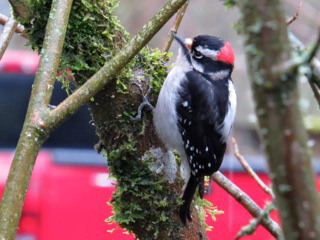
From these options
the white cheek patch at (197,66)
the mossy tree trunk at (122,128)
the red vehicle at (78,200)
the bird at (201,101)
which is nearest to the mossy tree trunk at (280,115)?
the mossy tree trunk at (122,128)

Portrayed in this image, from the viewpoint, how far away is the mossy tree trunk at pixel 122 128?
6.48ft

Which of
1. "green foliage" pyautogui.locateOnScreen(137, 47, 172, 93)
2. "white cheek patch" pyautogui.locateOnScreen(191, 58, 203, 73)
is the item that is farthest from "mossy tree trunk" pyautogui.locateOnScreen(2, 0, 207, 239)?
"white cheek patch" pyautogui.locateOnScreen(191, 58, 203, 73)

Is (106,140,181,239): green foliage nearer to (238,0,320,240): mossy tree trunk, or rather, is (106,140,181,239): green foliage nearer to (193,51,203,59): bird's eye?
(193,51,203,59): bird's eye

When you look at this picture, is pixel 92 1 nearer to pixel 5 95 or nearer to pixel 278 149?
pixel 278 149

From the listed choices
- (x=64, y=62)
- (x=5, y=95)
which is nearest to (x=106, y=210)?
(x=5, y=95)

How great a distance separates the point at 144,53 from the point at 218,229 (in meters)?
3.53

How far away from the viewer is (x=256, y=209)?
1.85 m

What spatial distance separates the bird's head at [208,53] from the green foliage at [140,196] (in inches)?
32.7

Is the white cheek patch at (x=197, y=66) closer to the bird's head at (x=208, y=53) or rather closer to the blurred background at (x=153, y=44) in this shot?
the bird's head at (x=208, y=53)

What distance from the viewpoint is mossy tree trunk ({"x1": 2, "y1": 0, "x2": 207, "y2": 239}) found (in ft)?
6.48

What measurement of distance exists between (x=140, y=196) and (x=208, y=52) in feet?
3.16

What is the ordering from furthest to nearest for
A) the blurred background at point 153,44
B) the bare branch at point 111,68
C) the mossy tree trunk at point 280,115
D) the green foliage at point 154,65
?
the blurred background at point 153,44 → the green foliage at point 154,65 → the bare branch at point 111,68 → the mossy tree trunk at point 280,115

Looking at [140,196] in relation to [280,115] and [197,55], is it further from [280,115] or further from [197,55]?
[280,115]

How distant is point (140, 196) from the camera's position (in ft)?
6.63
